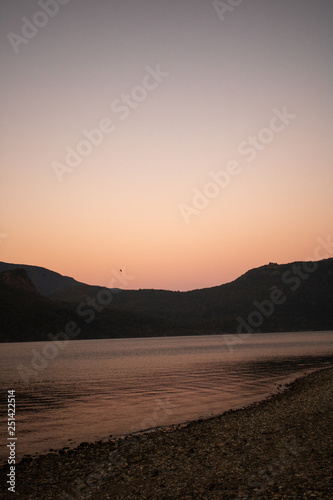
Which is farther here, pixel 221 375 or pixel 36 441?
pixel 221 375

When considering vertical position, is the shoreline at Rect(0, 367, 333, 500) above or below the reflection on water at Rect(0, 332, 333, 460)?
above

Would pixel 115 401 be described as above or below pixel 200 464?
below

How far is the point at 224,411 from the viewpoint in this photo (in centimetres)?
3130

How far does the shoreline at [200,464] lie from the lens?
13.6 metres

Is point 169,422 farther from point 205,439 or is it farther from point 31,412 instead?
point 31,412

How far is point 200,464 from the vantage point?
16.7 metres

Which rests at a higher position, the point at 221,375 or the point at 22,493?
the point at 22,493

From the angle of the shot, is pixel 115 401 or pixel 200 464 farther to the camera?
pixel 115 401

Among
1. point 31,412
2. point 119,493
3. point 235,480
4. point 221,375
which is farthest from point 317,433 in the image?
point 221,375

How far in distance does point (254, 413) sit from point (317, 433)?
8.67 metres

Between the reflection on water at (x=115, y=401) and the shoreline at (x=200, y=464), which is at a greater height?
the shoreline at (x=200, y=464)

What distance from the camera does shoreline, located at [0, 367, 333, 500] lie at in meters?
13.6

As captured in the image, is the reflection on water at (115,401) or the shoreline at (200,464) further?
the reflection on water at (115,401)

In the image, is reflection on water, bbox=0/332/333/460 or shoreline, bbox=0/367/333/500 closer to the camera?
shoreline, bbox=0/367/333/500
